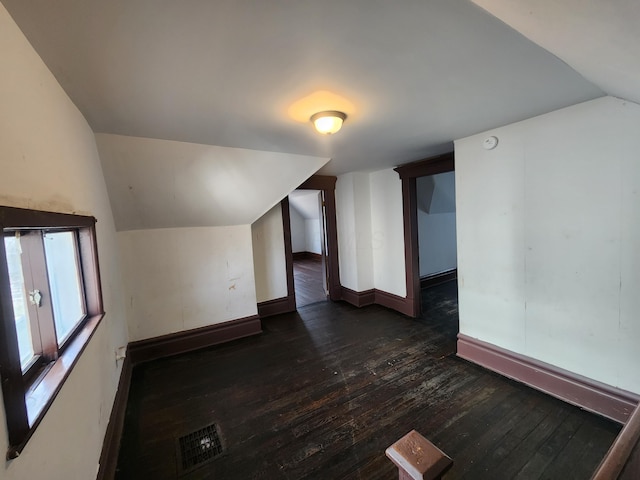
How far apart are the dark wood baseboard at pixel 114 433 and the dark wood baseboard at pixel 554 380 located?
2767 millimetres

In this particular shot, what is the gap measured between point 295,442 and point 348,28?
2204 millimetres

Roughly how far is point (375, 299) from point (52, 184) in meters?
3.91

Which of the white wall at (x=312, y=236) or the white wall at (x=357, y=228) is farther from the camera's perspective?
the white wall at (x=312, y=236)

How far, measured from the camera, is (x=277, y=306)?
4.03 meters

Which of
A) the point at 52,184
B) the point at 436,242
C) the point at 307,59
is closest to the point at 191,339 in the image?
the point at 52,184

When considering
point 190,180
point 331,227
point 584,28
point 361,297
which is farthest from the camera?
point 331,227

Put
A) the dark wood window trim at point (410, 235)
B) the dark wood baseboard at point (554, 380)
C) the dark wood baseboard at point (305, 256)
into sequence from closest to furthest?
the dark wood baseboard at point (554, 380) < the dark wood window trim at point (410, 235) < the dark wood baseboard at point (305, 256)

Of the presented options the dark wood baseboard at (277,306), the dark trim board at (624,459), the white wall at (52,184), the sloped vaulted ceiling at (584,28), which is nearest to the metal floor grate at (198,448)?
the white wall at (52,184)

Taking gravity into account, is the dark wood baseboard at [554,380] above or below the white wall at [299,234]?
below

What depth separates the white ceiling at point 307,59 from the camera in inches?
34.8

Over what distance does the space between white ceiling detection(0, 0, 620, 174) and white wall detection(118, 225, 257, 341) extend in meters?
1.32

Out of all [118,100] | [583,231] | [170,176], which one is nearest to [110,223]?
[170,176]

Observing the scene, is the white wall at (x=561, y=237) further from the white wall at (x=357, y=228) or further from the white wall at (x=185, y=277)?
the white wall at (x=185, y=277)

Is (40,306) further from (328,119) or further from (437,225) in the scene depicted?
(437,225)
